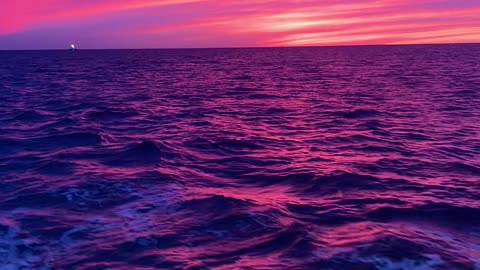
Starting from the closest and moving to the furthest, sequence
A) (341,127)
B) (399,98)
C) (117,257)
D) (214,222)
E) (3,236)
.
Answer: (117,257)
(3,236)
(214,222)
(341,127)
(399,98)

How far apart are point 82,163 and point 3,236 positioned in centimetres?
548

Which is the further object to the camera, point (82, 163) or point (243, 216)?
point (82, 163)

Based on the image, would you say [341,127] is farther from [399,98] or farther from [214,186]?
[399,98]

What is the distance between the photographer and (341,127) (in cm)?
2070

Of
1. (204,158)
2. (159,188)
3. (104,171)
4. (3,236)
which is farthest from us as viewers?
(204,158)

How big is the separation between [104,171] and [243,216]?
208 inches

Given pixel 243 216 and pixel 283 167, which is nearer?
pixel 243 216

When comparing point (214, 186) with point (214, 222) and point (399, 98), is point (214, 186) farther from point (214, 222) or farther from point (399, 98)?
point (399, 98)

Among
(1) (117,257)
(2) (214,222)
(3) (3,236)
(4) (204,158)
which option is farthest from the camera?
(4) (204,158)

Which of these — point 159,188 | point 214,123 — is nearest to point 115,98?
point 214,123

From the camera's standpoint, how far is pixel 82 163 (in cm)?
1423

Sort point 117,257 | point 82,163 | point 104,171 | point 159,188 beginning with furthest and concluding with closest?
point 82,163 < point 104,171 < point 159,188 < point 117,257

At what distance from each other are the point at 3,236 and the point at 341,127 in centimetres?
1497

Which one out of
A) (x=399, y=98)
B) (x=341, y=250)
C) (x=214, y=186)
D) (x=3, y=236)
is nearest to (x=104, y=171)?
(x=214, y=186)
